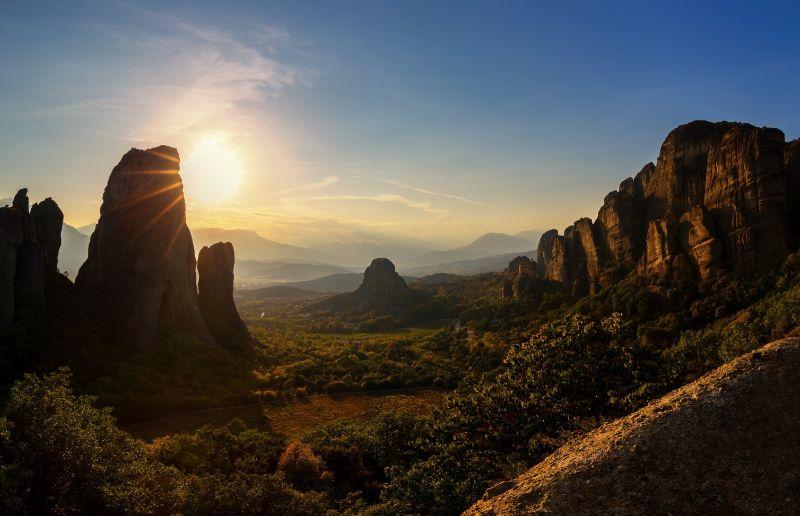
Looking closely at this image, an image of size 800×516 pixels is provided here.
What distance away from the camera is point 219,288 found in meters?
68.9

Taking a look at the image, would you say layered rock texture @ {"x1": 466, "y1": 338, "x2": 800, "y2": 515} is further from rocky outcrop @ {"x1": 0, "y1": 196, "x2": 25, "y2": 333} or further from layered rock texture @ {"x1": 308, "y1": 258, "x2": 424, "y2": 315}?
layered rock texture @ {"x1": 308, "y1": 258, "x2": 424, "y2": 315}

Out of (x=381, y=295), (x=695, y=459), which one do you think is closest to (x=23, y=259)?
(x=695, y=459)

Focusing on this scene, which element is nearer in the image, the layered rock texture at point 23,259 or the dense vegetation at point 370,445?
the dense vegetation at point 370,445

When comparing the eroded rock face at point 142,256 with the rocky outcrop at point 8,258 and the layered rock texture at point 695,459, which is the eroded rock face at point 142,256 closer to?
the rocky outcrop at point 8,258

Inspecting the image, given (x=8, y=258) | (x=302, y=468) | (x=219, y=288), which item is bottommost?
(x=302, y=468)

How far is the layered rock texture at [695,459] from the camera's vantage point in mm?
10750

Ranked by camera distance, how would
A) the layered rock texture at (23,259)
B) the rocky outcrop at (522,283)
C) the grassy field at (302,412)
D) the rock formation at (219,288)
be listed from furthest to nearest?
the rocky outcrop at (522,283)
the rock formation at (219,288)
the grassy field at (302,412)
the layered rock texture at (23,259)

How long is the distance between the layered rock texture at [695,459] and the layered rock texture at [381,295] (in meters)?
128

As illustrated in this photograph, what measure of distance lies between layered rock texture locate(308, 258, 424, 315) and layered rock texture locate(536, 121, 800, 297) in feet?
260

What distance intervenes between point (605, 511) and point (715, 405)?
4823 millimetres

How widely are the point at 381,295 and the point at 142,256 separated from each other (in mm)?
106104

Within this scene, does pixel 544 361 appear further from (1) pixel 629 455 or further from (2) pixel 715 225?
(2) pixel 715 225

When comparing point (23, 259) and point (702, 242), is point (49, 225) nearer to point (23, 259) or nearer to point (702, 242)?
point (23, 259)

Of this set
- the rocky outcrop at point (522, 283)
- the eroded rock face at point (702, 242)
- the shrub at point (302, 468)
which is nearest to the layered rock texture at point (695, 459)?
the shrub at point (302, 468)
